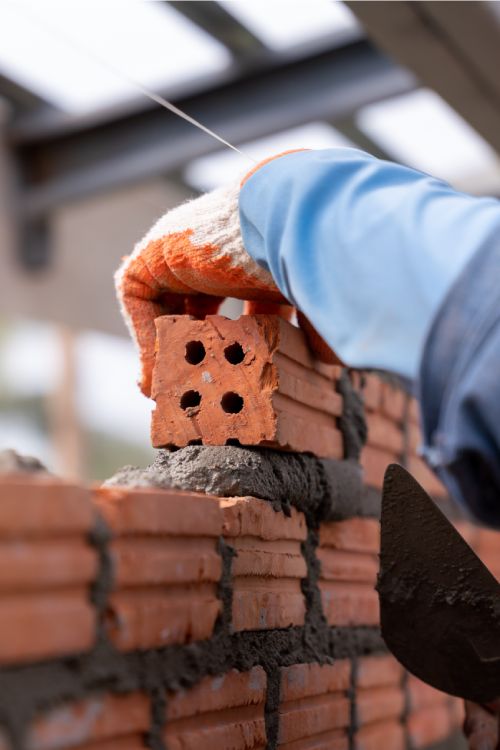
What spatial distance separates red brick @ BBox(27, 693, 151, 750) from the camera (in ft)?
3.40

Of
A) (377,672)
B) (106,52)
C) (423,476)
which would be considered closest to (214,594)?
(377,672)

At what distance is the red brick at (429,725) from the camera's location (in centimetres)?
223

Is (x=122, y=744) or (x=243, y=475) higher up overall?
(x=243, y=475)

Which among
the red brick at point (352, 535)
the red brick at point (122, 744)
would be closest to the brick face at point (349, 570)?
the red brick at point (352, 535)

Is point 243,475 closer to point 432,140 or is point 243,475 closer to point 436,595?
point 436,595

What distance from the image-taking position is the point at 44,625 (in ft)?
3.35

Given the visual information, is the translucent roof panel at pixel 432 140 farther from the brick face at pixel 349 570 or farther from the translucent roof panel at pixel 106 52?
the brick face at pixel 349 570

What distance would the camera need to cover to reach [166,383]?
160 centimetres

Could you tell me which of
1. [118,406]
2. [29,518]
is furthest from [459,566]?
[118,406]

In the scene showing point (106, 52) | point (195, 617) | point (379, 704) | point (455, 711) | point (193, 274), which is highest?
point (106, 52)

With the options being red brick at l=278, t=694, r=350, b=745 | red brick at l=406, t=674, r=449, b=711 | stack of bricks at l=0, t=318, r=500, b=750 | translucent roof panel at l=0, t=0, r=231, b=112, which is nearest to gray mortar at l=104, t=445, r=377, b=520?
stack of bricks at l=0, t=318, r=500, b=750

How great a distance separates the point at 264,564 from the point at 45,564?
0.57m

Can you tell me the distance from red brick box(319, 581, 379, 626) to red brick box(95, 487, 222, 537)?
526 millimetres

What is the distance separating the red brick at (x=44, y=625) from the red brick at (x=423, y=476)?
1.47 m
